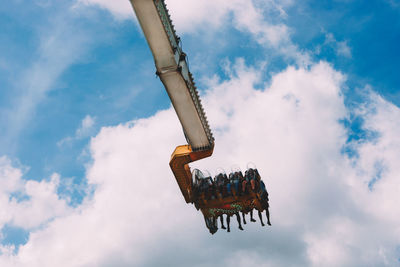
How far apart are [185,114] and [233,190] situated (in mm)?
5243

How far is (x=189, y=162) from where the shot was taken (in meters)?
21.2

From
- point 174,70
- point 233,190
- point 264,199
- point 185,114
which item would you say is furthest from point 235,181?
point 174,70

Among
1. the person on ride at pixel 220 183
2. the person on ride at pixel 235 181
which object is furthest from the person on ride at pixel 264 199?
the person on ride at pixel 220 183

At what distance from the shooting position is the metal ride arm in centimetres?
1588

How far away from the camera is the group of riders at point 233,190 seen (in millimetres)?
21047

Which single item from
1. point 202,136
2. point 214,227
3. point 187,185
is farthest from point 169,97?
point 214,227

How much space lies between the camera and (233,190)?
2109cm

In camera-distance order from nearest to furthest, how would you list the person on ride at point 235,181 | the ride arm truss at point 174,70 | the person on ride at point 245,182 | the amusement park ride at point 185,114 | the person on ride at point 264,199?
the ride arm truss at point 174,70 → the amusement park ride at point 185,114 → the person on ride at point 245,182 → the person on ride at point 235,181 → the person on ride at point 264,199

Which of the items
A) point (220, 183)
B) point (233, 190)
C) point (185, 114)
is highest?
point (185, 114)

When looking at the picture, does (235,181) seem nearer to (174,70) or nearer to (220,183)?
(220,183)

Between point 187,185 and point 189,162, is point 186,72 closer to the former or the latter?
point 189,162

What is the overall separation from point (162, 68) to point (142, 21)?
2.30 metres

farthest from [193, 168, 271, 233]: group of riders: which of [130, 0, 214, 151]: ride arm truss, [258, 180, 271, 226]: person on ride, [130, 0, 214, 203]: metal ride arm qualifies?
[130, 0, 214, 151]: ride arm truss

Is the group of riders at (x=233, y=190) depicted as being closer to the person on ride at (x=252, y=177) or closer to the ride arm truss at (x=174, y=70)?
the person on ride at (x=252, y=177)
